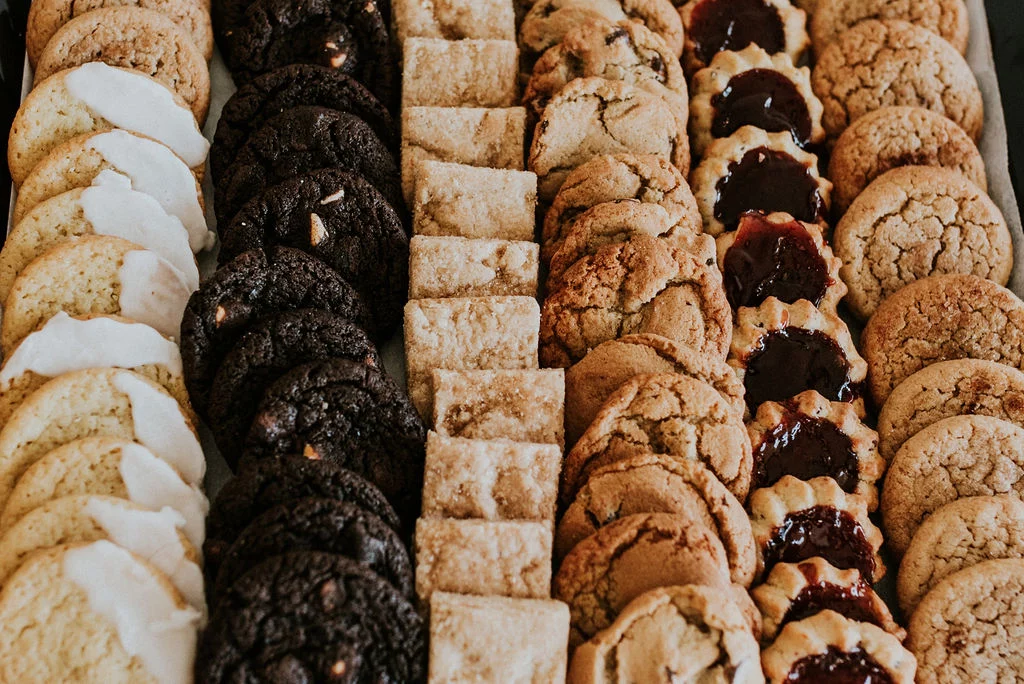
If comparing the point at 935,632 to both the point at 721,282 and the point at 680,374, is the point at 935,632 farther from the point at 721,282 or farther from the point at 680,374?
the point at 721,282

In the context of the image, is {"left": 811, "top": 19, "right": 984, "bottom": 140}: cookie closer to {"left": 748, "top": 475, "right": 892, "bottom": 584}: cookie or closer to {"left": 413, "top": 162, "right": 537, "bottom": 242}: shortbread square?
{"left": 413, "top": 162, "right": 537, "bottom": 242}: shortbread square

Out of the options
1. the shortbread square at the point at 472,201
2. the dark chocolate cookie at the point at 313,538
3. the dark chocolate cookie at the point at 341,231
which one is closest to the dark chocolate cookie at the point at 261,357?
the dark chocolate cookie at the point at 341,231

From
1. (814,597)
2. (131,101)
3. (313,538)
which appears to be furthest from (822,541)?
(131,101)

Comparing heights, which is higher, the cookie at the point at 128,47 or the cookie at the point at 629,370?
the cookie at the point at 128,47

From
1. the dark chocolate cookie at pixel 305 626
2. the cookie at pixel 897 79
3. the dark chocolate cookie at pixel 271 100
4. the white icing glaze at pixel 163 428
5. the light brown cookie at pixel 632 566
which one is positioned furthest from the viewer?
the cookie at pixel 897 79

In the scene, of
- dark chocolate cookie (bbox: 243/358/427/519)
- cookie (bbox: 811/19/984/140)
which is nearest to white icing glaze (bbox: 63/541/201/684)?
dark chocolate cookie (bbox: 243/358/427/519)

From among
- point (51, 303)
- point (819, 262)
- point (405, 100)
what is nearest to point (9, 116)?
point (51, 303)

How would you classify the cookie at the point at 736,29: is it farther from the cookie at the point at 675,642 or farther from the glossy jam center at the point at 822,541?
the cookie at the point at 675,642

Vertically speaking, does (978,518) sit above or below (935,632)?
above
